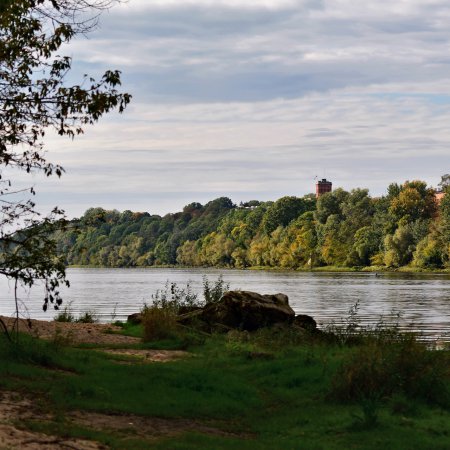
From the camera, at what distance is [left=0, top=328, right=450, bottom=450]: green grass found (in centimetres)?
1177

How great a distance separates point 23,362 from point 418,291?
60535 mm

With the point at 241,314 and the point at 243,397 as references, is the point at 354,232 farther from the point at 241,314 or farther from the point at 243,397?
the point at 243,397

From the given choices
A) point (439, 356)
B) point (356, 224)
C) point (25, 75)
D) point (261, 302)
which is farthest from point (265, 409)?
point (356, 224)

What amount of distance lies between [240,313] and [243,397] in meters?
A: 12.3

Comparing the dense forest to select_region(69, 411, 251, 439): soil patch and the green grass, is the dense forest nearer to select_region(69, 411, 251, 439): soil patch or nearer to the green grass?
the green grass

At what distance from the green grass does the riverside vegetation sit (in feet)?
0.07

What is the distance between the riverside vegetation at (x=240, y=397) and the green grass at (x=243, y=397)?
0.07ft

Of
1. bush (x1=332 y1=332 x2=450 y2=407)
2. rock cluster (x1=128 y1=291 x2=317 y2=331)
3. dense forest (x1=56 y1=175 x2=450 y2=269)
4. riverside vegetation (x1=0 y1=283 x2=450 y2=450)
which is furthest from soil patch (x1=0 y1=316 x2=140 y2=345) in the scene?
dense forest (x1=56 y1=175 x2=450 y2=269)

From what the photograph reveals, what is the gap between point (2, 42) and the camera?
1558 cm

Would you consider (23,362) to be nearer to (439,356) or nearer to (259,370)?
(259,370)

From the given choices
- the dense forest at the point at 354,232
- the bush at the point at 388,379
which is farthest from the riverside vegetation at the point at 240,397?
the dense forest at the point at 354,232

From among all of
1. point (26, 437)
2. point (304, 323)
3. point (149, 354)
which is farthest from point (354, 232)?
point (26, 437)

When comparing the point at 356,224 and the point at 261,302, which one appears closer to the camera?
the point at 261,302

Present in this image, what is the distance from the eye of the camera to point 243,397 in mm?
15211
